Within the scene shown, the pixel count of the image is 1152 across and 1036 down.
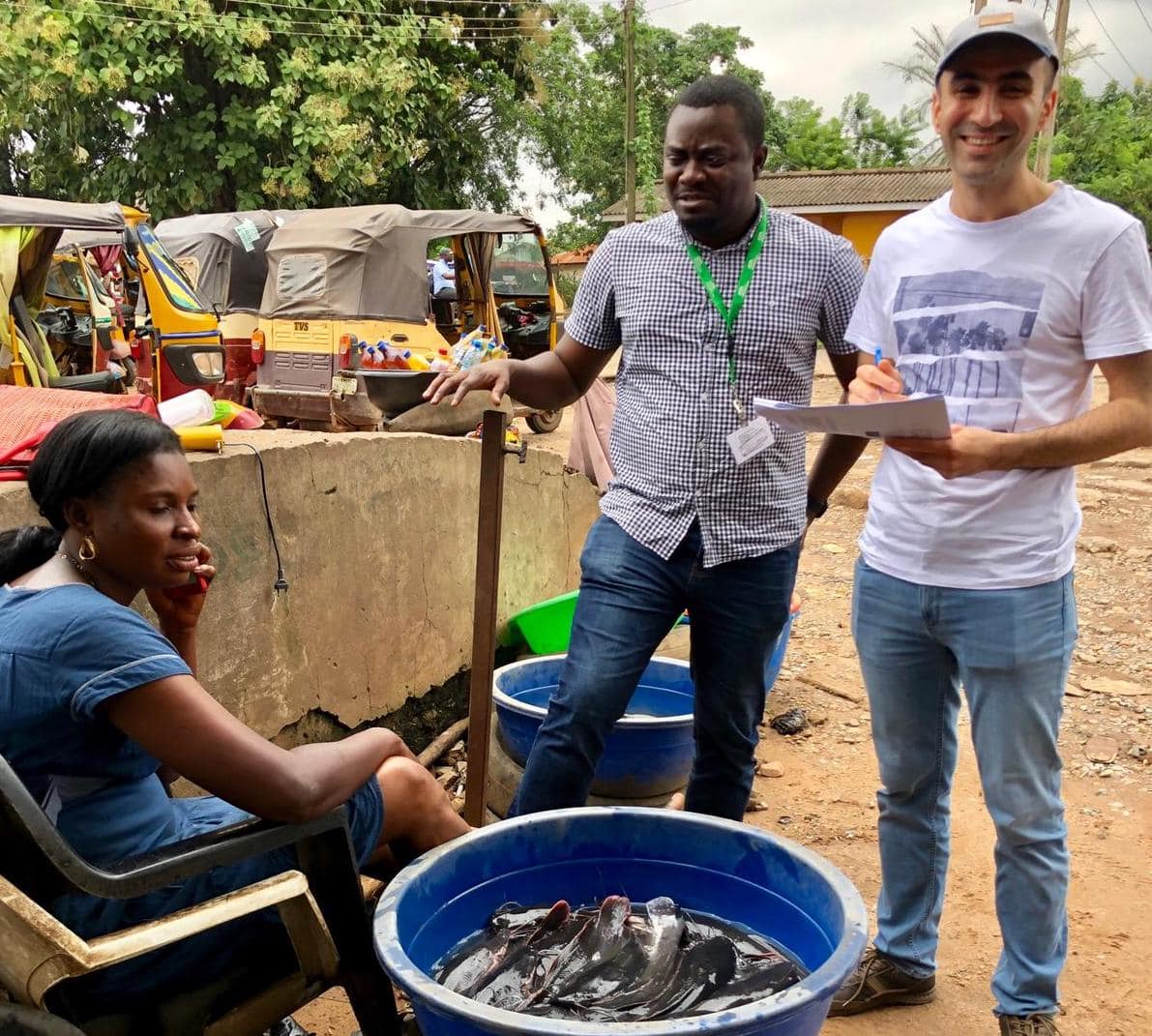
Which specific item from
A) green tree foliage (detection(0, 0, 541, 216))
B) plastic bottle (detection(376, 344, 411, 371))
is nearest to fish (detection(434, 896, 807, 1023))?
plastic bottle (detection(376, 344, 411, 371))

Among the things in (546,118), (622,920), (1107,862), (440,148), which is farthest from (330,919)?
(546,118)

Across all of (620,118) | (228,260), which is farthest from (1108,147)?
(228,260)

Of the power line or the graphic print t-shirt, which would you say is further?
the power line

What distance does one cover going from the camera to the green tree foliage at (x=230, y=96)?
1484 centimetres

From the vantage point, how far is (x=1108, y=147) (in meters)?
30.0

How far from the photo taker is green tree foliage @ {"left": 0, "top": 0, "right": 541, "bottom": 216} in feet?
48.7

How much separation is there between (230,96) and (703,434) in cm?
1612

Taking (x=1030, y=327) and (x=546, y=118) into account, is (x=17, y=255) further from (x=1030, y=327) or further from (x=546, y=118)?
(x=546, y=118)

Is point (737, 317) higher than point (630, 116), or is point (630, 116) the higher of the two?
point (630, 116)

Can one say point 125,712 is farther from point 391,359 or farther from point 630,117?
point 630,117

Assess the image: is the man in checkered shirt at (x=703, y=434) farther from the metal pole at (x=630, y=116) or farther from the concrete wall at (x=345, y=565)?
the metal pole at (x=630, y=116)

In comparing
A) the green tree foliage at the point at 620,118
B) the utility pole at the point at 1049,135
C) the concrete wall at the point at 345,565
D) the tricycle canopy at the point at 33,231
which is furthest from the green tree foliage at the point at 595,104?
the concrete wall at the point at 345,565

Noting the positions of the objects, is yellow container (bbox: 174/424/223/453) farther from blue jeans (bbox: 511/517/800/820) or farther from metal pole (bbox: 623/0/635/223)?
metal pole (bbox: 623/0/635/223)

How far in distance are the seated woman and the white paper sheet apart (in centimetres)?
96
